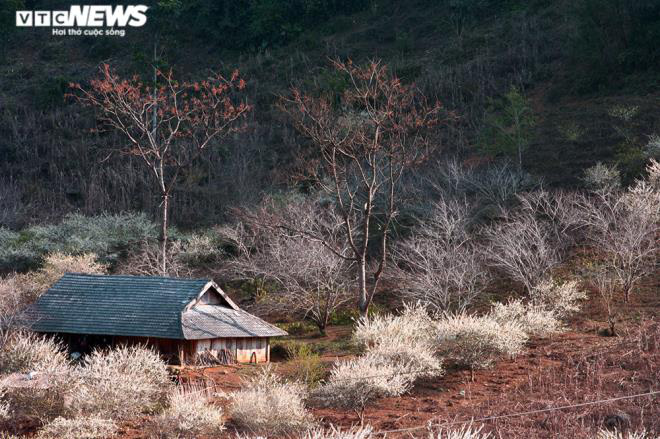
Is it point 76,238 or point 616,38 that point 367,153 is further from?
point 616,38

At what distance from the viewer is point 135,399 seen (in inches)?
653

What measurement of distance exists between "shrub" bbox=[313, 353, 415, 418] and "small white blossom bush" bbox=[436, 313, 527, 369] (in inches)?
74.0

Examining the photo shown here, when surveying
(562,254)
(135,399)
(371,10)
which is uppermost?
(371,10)

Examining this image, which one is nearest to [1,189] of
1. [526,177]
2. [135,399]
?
[526,177]

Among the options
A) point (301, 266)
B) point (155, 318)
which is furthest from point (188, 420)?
point (301, 266)

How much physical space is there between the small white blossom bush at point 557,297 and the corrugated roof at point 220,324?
24.3ft

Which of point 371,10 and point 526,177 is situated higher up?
point 371,10

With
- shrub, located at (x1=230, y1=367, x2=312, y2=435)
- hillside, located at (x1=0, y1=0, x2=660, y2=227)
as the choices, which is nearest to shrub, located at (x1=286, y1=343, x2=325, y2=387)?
shrub, located at (x1=230, y1=367, x2=312, y2=435)

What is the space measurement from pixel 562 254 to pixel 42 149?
34.3 meters

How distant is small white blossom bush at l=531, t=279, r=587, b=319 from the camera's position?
23094 mm

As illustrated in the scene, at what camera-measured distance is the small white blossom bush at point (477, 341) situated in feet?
62.3

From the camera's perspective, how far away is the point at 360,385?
1672cm

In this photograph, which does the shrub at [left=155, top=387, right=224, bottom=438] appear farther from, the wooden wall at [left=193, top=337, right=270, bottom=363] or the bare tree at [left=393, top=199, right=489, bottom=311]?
the bare tree at [left=393, top=199, right=489, bottom=311]

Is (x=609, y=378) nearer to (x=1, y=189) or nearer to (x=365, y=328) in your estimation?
(x=365, y=328)
